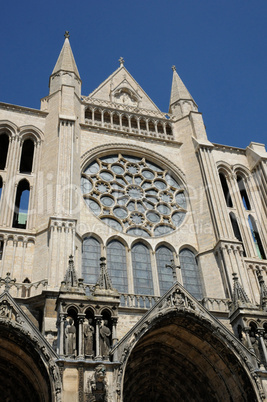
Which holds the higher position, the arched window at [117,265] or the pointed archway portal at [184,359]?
the arched window at [117,265]

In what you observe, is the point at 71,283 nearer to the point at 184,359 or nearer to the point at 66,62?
the point at 184,359

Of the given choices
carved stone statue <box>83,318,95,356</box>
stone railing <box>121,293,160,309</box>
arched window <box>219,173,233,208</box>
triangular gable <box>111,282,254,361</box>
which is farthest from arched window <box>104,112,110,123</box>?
carved stone statue <box>83,318,95,356</box>

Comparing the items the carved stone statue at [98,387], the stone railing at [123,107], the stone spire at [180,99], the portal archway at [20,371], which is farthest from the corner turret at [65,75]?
the carved stone statue at [98,387]

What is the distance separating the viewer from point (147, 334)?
44.1 ft

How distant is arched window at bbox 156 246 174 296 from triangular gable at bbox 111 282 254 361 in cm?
256

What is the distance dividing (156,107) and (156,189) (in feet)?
21.4

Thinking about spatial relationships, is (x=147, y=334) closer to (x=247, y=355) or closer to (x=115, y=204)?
(x=247, y=355)


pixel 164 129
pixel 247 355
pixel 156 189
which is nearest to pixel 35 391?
pixel 247 355

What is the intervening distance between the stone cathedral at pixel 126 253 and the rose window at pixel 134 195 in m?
0.06

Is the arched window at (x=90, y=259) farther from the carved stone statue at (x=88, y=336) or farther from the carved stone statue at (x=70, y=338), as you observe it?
→ the carved stone statue at (x=70, y=338)

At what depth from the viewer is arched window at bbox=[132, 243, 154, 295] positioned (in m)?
16.5

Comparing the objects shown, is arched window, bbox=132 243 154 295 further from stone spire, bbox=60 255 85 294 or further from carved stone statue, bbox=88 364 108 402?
carved stone statue, bbox=88 364 108 402

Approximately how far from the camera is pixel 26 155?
2162 centimetres

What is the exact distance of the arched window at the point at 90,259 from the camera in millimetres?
16234
